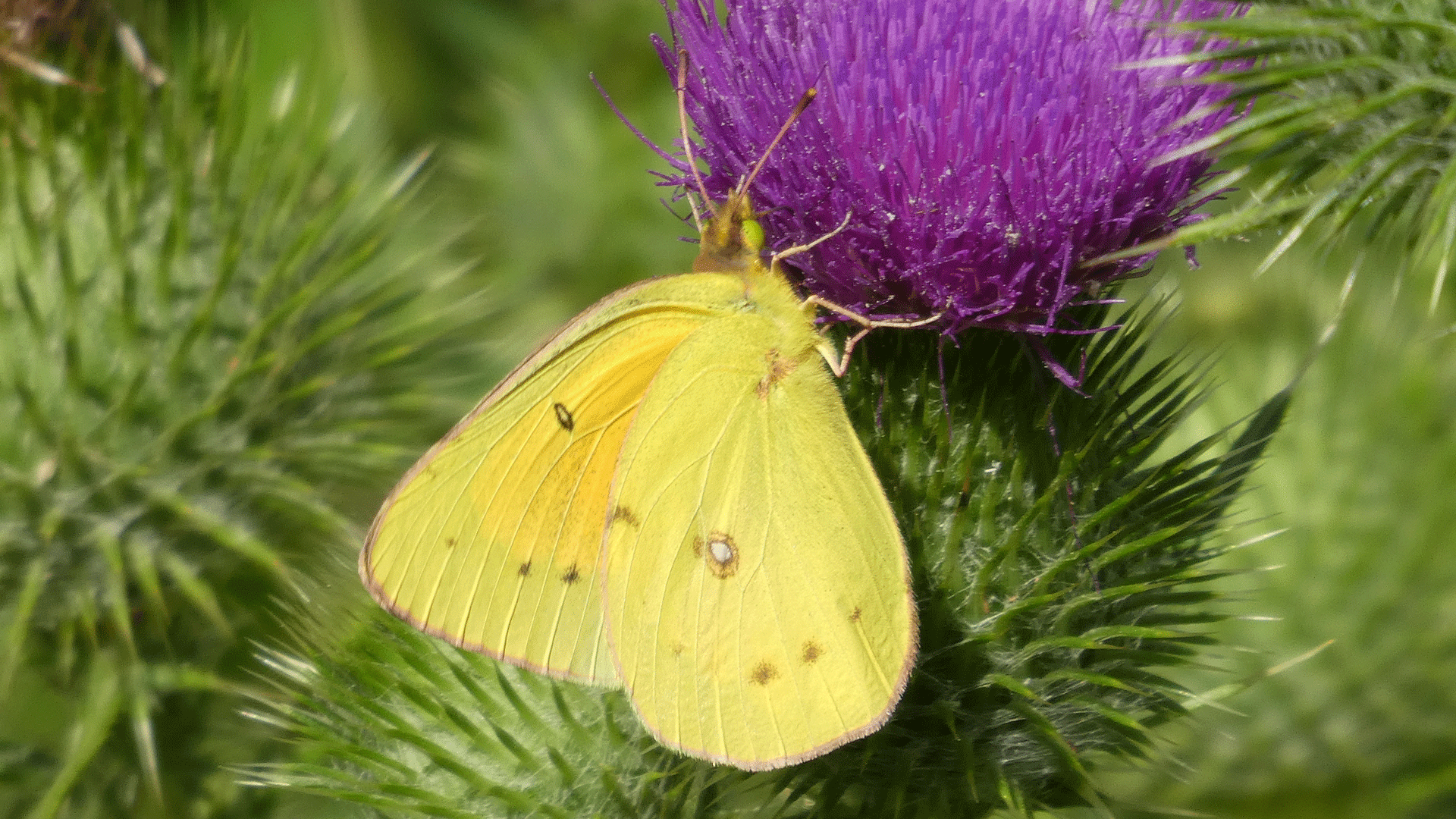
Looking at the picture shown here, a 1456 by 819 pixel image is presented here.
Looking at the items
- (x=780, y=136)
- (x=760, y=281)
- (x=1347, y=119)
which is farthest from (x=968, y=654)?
(x=1347, y=119)

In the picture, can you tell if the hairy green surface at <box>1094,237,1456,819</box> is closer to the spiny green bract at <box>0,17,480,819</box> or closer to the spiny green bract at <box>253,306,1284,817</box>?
the spiny green bract at <box>253,306,1284,817</box>

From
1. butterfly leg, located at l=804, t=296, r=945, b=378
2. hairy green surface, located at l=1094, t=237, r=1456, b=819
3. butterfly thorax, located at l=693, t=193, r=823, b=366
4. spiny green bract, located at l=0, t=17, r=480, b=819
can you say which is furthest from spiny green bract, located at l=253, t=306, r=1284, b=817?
hairy green surface, located at l=1094, t=237, r=1456, b=819

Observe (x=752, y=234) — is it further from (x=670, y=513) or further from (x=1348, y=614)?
(x=1348, y=614)

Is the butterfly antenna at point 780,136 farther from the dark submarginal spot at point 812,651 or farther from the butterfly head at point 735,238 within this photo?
the dark submarginal spot at point 812,651

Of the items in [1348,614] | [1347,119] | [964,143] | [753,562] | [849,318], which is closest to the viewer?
[1347,119]

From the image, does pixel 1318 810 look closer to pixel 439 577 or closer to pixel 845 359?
pixel 845 359

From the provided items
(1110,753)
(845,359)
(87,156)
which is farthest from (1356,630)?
(87,156)

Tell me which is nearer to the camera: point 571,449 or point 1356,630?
point 571,449
